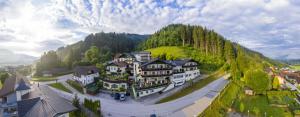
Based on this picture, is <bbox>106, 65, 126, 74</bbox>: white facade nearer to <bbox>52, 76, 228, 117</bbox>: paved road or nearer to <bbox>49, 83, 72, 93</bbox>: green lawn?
<bbox>49, 83, 72, 93</bbox>: green lawn

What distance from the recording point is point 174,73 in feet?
126

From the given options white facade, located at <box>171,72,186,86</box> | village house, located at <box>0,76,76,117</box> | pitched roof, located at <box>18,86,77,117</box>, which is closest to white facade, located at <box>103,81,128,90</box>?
white facade, located at <box>171,72,186,86</box>

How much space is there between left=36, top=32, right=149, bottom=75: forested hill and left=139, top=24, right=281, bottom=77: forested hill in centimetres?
1051

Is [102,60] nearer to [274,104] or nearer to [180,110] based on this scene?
[180,110]

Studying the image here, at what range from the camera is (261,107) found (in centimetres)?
2597

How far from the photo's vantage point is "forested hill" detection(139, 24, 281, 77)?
4259 cm

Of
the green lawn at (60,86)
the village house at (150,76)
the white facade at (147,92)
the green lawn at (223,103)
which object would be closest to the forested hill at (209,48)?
the green lawn at (223,103)

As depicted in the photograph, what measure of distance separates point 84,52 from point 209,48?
46.1 meters

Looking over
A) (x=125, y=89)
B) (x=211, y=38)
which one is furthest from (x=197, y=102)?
(x=211, y=38)

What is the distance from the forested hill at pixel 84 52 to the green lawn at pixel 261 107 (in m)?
44.4

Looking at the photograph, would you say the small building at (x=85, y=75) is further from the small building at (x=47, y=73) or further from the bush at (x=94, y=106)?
the bush at (x=94, y=106)

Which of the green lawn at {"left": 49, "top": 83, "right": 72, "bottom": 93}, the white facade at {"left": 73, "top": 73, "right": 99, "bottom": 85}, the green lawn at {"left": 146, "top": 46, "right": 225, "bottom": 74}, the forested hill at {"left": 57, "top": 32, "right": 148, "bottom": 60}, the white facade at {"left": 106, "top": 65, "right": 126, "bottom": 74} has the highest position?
the forested hill at {"left": 57, "top": 32, "right": 148, "bottom": 60}

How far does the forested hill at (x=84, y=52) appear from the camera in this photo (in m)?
56.5

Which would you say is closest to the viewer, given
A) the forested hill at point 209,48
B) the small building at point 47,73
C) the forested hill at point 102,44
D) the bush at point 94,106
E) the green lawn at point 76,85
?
the bush at point 94,106
